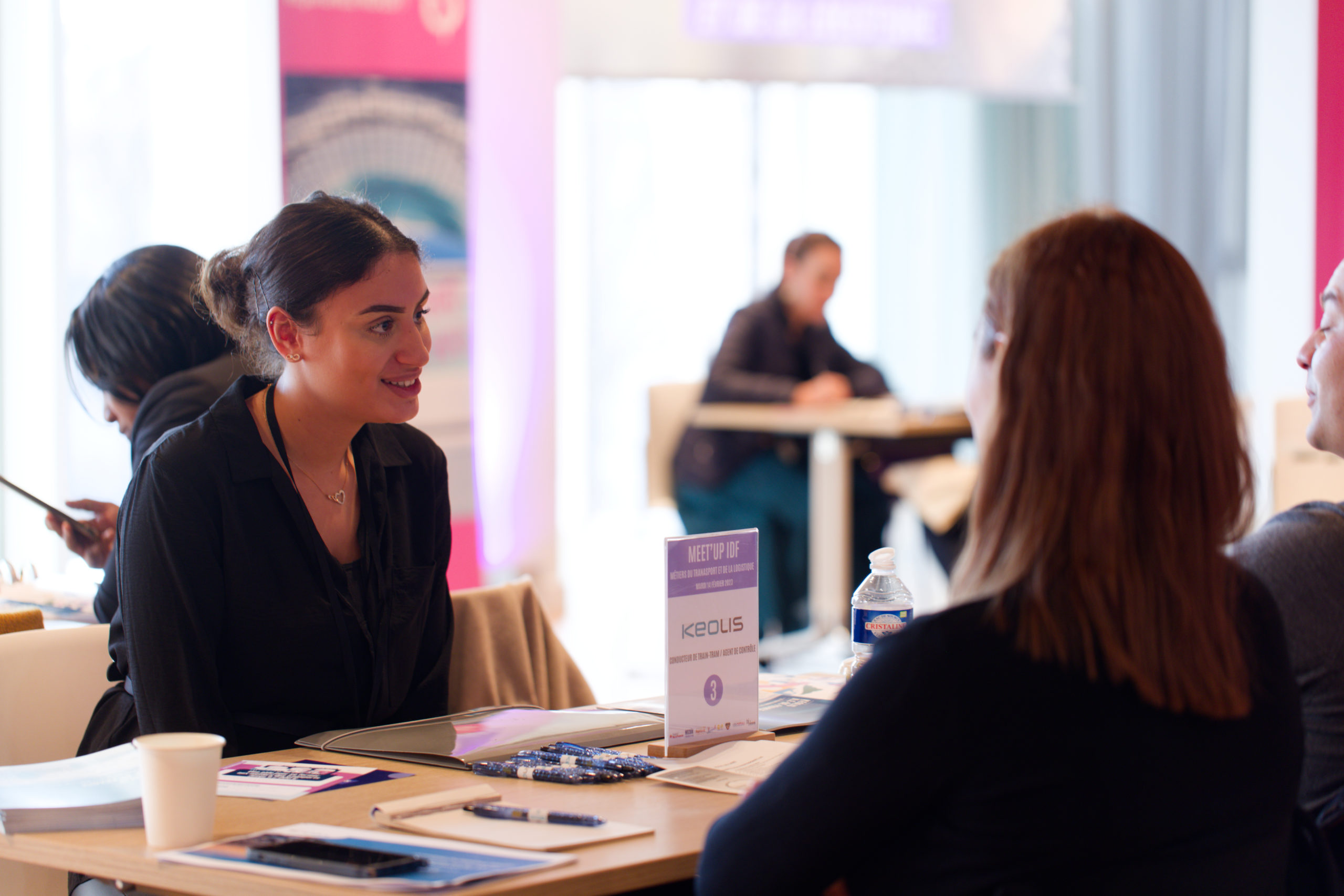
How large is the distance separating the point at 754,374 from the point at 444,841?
3874 mm

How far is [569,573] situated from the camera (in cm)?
617

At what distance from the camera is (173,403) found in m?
2.20

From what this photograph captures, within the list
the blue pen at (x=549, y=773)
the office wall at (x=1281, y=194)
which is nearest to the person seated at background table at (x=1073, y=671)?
the blue pen at (x=549, y=773)

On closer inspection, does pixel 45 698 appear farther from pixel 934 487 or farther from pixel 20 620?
pixel 934 487

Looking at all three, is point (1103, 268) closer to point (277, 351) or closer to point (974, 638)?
point (974, 638)

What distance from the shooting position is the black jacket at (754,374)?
15.9ft

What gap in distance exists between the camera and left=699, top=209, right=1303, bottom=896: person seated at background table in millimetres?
997

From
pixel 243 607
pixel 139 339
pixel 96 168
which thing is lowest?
pixel 243 607

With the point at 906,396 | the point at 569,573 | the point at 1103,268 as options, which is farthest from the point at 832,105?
the point at 1103,268

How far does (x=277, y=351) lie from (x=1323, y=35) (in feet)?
17.5

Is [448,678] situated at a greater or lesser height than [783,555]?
greater

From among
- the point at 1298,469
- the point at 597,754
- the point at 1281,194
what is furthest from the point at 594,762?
the point at 1281,194

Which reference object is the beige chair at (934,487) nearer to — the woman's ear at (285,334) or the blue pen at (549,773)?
the woman's ear at (285,334)

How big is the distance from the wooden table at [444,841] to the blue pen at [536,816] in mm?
43
